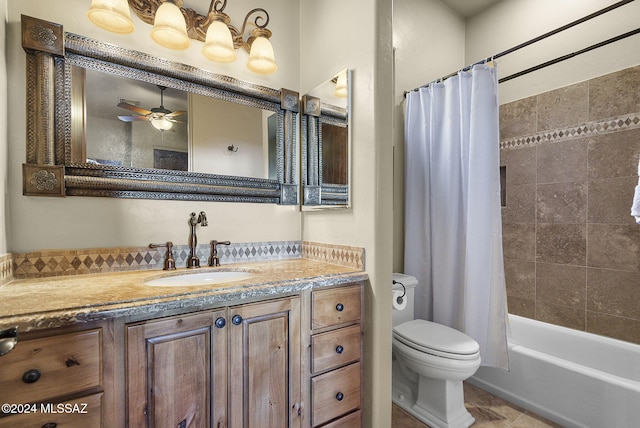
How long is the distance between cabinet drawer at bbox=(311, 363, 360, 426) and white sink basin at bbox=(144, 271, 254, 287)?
582mm

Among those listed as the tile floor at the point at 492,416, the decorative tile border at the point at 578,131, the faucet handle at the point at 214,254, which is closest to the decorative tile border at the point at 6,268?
the faucet handle at the point at 214,254

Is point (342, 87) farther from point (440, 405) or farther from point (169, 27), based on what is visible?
point (440, 405)

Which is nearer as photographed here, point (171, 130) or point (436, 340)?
point (171, 130)

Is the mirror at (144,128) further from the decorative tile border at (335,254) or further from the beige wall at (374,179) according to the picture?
the beige wall at (374,179)

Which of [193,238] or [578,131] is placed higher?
[578,131]

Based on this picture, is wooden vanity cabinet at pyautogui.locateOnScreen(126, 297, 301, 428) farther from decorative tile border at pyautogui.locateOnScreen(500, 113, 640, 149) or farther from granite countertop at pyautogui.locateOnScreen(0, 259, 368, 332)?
decorative tile border at pyautogui.locateOnScreen(500, 113, 640, 149)

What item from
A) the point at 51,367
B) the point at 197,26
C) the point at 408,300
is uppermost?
the point at 197,26

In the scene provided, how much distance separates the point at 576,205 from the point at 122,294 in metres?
2.76

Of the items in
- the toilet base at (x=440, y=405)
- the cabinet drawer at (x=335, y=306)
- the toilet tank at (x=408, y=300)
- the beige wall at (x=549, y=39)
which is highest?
the beige wall at (x=549, y=39)

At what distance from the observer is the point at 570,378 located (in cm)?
157

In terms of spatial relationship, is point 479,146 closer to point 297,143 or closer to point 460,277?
point 460,277

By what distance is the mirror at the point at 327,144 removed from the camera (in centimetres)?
154

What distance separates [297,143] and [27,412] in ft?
5.30

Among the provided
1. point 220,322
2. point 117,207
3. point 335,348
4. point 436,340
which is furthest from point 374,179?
point 117,207
